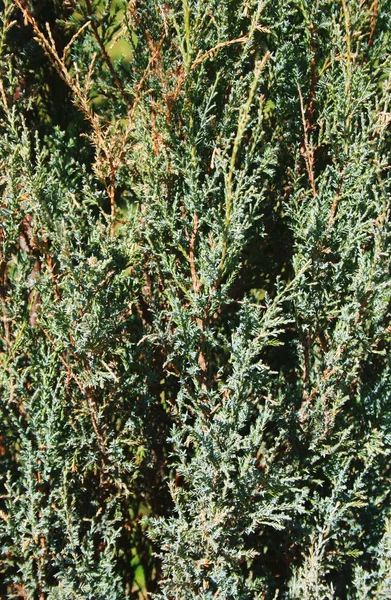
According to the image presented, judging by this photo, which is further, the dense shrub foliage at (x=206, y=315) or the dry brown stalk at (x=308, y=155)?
the dry brown stalk at (x=308, y=155)

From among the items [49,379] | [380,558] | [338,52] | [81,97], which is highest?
[338,52]

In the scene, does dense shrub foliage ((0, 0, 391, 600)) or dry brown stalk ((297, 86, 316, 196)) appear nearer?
dense shrub foliage ((0, 0, 391, 600))

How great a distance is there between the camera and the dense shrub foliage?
2.42 meters

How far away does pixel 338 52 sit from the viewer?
2.83 meters

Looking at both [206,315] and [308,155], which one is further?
[308,155]

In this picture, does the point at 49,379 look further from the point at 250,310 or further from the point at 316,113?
the point at 316,113

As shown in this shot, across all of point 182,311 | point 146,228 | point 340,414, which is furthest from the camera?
point 340,414

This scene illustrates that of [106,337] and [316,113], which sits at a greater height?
[316,113]

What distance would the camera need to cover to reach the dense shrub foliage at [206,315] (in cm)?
242

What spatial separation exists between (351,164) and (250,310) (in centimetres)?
82

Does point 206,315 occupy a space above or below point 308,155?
below

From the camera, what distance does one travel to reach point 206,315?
8.26ft

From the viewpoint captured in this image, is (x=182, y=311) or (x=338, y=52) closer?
(x=182, y=311)

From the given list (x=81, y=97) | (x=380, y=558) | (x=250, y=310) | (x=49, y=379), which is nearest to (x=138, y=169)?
(x=81, y=97)
